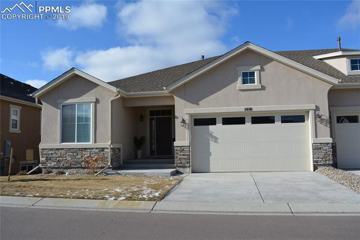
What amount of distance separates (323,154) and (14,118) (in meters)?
17.0

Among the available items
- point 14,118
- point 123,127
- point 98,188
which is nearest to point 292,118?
point 123,127

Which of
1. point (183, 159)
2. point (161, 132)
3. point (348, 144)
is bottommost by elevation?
point (183, 159)

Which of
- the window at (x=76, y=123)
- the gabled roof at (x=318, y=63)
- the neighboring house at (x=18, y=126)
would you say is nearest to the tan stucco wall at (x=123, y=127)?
the window at (x=76, y=123)

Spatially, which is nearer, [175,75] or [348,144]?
[348,144]

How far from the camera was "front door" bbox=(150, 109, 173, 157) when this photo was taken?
20.2 metres

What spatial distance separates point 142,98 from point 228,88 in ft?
13.9

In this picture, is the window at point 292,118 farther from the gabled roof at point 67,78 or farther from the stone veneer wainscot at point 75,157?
the gabled roof at point 67,78

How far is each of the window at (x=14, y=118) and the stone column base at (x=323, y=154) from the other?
16.4 m

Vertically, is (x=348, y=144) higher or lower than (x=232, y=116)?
lower

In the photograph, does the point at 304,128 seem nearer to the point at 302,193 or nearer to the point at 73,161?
the point at 302,193

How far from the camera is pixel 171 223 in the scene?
788 cm

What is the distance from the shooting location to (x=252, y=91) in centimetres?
1684

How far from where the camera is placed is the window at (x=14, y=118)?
21938mm

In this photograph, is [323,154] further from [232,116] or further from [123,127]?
[123,127]
